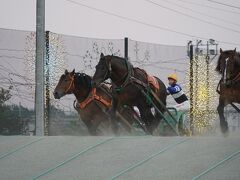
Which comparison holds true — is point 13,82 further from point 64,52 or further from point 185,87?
point 185,87

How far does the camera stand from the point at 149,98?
15.6 meters

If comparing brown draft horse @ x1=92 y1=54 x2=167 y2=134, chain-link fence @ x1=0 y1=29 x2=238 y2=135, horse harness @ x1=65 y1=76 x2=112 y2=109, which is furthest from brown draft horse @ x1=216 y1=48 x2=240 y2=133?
chain-link fence @ x1=0 y1=29 x2=238 y2=135

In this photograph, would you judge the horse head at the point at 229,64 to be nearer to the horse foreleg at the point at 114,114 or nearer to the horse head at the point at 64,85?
the horse foreleg at the point at 114,114

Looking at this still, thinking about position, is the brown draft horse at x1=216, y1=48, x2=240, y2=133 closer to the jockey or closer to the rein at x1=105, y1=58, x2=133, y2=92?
the rein at x1=105, y1=58, x2=133, y2=92

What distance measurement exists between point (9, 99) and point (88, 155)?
25.9 feet

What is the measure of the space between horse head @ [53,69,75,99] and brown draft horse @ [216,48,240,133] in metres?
4.12

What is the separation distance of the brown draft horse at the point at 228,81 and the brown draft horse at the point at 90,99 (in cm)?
293

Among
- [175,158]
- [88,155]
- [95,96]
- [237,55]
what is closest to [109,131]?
[95,96]

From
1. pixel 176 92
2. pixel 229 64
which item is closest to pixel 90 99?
pixel 176 92

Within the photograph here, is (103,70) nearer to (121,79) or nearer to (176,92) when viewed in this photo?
(121,79)

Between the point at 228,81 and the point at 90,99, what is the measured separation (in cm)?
380

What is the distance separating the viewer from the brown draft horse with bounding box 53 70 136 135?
16828 millimetres

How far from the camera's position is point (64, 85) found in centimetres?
1739

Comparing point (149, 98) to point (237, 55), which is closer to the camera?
point (237, 55)
